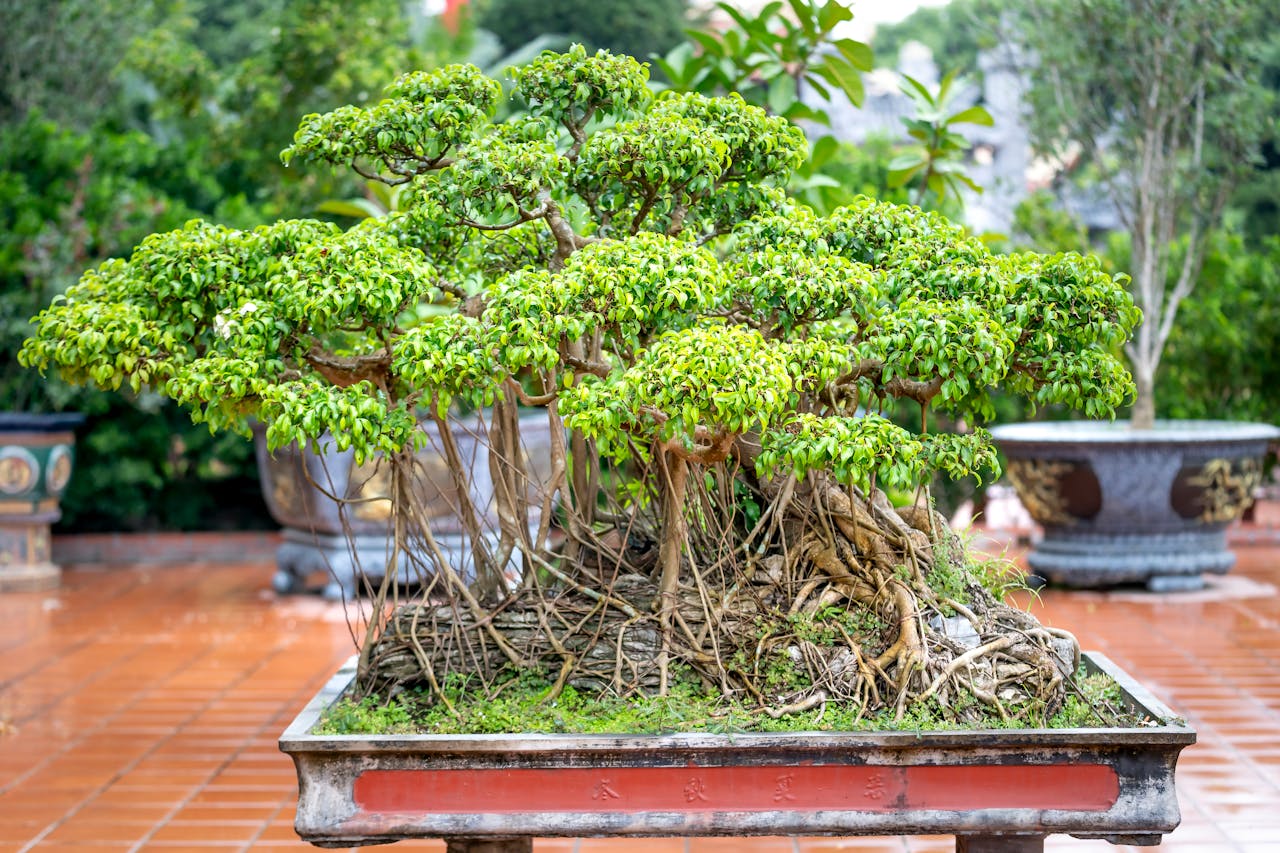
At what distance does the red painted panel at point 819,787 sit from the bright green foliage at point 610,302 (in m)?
0.54

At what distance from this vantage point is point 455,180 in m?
2.79

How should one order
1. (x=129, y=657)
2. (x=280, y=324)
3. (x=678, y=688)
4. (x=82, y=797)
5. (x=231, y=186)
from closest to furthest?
(x=280, y=324) → (x=678, y=688) → (x=82, y=797) → (x=129, y=657) → (x=231, y=186)

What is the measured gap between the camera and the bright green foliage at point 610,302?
2494 millimetres

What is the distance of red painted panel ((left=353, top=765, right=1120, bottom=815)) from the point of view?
7.98 feet

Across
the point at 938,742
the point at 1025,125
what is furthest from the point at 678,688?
the point at 1025,125

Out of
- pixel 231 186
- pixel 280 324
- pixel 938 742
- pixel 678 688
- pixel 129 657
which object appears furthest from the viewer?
pixel 231 186

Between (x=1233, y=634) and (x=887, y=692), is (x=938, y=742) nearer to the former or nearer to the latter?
(x=887, y=692)

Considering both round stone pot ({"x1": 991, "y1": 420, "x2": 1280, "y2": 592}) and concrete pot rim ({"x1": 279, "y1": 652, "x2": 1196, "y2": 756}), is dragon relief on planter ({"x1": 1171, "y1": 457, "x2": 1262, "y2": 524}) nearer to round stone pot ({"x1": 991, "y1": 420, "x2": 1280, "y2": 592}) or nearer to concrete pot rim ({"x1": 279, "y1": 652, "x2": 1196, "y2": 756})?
round stone pot ({"x1": 991, "y1": 420, "x2": 1280, "y2": 592})

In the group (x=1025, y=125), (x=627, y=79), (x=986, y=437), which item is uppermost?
(x=1025, y=125)

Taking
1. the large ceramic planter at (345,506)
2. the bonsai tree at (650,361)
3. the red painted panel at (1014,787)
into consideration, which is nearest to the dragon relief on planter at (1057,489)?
the large ceramic planter at (345,506)

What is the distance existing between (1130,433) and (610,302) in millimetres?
5039

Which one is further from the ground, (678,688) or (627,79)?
(627,79)

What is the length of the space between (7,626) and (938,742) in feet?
17.8

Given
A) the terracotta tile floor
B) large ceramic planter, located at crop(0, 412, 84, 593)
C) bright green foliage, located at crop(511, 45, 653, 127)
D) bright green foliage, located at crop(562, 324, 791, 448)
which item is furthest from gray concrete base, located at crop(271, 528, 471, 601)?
bright green foliage, located at crop(562, 324, 791, 448)
